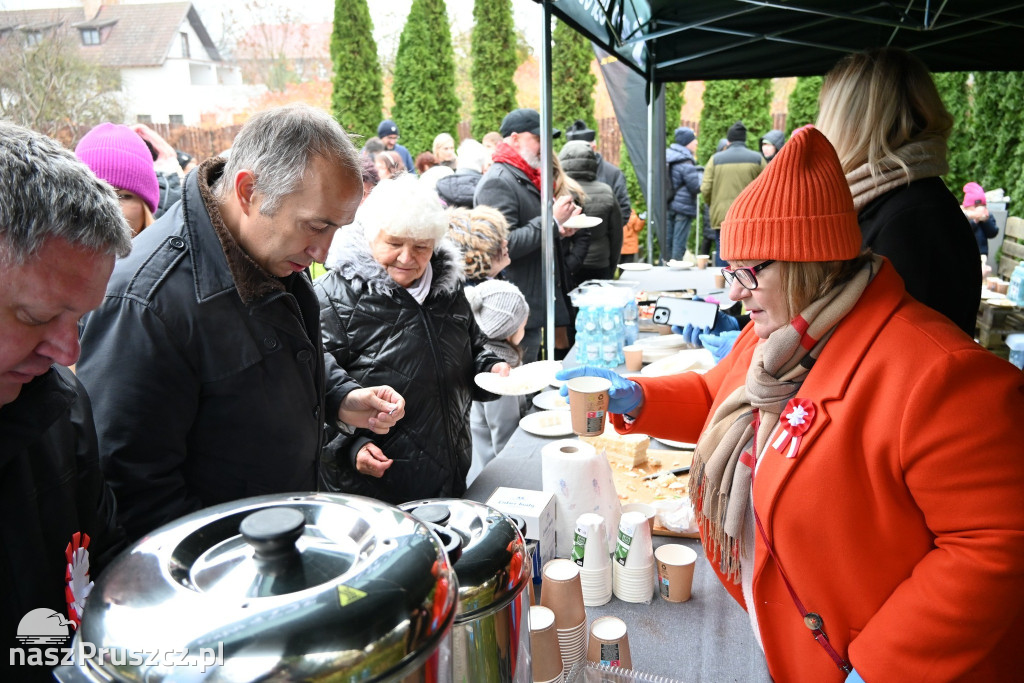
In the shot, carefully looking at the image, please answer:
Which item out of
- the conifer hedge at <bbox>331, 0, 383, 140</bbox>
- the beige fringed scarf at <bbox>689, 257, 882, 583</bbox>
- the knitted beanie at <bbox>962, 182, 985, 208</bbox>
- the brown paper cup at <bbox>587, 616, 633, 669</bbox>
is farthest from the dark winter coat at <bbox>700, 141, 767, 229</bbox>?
Answer: the conifer hedge at <bbox>331, 0, 383, 140</bbox>

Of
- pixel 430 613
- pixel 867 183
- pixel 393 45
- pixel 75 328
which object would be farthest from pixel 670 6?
pixel 393 45

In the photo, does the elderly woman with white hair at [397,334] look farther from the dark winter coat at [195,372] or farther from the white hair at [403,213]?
the dark winter coat at [195,372]

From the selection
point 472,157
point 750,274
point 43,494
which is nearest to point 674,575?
point 750,274

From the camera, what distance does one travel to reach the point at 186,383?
1462 millimetres

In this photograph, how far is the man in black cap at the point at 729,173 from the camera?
28.6 feet

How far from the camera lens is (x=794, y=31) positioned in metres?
4.57

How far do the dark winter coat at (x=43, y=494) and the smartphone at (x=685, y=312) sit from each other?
301 centimetres

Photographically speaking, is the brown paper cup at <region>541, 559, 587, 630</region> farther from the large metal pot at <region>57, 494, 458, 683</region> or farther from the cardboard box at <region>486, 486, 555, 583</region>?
the large metal pot at <region>57, 494, 458, 683</region>

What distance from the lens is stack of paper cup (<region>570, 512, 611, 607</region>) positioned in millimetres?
1585

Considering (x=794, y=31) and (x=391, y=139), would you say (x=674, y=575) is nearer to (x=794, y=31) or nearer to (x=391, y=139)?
(x=794, y=31)

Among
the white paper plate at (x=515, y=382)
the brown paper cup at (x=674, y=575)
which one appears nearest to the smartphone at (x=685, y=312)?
the white paper plate at (x=515, y=382)

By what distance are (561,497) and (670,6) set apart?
4.01 m

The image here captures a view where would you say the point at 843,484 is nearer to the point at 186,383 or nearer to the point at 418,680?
the point at 418,680

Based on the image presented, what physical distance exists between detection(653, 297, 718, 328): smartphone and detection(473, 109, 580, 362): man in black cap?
81cm
